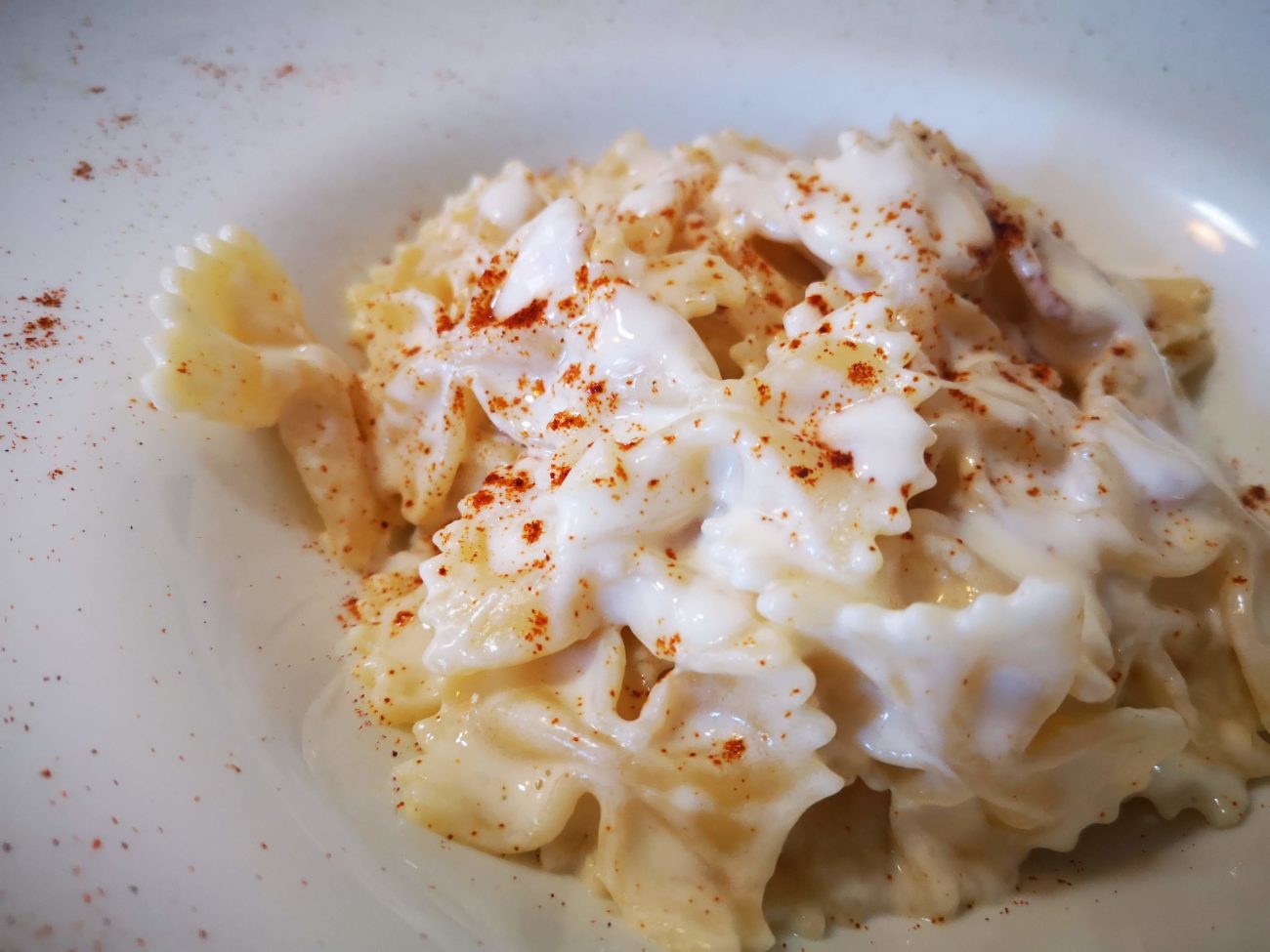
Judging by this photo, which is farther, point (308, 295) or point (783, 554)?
point (308, 295)

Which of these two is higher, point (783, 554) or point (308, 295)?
point (783, 554)

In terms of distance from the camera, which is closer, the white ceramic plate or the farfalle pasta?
the white ceramic plate

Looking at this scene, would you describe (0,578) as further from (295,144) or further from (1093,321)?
(1093,321)

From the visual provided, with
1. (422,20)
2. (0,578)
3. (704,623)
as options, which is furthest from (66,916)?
(422,20)

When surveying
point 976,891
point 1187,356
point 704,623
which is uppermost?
point 1187,356
